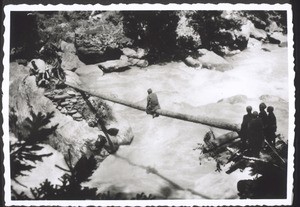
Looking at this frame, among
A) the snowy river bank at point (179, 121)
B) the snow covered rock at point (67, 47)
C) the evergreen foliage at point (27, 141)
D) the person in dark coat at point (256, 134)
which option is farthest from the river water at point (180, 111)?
the evergreen foliage at point (27, 141)

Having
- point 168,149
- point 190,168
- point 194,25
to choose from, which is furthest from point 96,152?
point 194,25

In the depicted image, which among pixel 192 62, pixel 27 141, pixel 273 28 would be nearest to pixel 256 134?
pixel 192 62

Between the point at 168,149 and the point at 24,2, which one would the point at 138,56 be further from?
the point at 24,2

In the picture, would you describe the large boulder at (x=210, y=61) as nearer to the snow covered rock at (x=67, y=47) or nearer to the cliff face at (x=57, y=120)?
the cliff face at (x=57, y=120)

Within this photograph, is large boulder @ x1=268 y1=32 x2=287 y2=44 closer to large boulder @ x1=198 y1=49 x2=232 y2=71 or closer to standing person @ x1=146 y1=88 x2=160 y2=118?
large boulder @ x1=198 y1=49 x2=232 y2=71

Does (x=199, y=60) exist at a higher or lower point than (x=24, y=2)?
lower

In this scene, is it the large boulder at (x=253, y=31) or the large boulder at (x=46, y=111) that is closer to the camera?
the large boulder at (x=46, y=111)

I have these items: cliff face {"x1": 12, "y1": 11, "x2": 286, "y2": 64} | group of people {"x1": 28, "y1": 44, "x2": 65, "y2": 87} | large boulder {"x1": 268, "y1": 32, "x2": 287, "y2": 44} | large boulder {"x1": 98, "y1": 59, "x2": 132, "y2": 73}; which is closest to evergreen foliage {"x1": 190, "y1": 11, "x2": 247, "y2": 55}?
cliff face {"x1": 12, "y1": 11, "x2": 286, "y2": 64}
